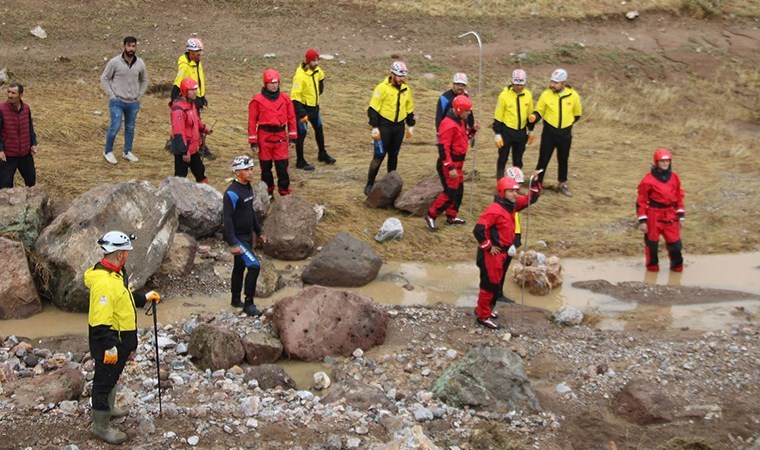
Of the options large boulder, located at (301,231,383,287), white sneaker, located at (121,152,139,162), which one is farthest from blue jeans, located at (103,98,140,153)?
large boulder, located at (301,231,383,287)

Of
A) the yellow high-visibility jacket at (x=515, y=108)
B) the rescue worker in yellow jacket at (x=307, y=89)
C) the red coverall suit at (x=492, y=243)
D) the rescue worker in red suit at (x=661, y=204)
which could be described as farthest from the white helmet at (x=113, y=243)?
the yellow high-visibility jacket at (x=515, y=108)

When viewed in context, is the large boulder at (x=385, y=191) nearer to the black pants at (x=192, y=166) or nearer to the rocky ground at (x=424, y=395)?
the black pants at (x=192, y=166)

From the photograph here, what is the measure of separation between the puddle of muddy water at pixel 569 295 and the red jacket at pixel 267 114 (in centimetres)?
197

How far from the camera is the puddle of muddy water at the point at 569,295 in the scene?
9.99 meters

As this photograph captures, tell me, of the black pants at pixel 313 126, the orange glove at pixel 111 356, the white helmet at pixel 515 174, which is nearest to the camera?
the orange glove at pixel 111 356

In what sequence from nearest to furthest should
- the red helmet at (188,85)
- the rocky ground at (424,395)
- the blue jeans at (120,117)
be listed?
the rocky ground at (424,395) < the red helmet at (188,85) < the blue jeans at (120,117)

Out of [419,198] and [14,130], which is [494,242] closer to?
[419,198]

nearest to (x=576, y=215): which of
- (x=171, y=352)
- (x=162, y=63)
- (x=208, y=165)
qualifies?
(x=208, y=165)

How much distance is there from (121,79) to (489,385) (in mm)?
8119

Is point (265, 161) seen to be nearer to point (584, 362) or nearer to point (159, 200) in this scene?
point (159, 200)

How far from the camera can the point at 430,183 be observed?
44.3 feet

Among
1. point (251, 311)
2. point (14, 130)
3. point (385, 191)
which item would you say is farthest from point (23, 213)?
point (385, 191)

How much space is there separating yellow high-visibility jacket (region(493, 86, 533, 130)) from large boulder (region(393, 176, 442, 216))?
5.14 ft

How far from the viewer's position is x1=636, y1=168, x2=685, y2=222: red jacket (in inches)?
458
